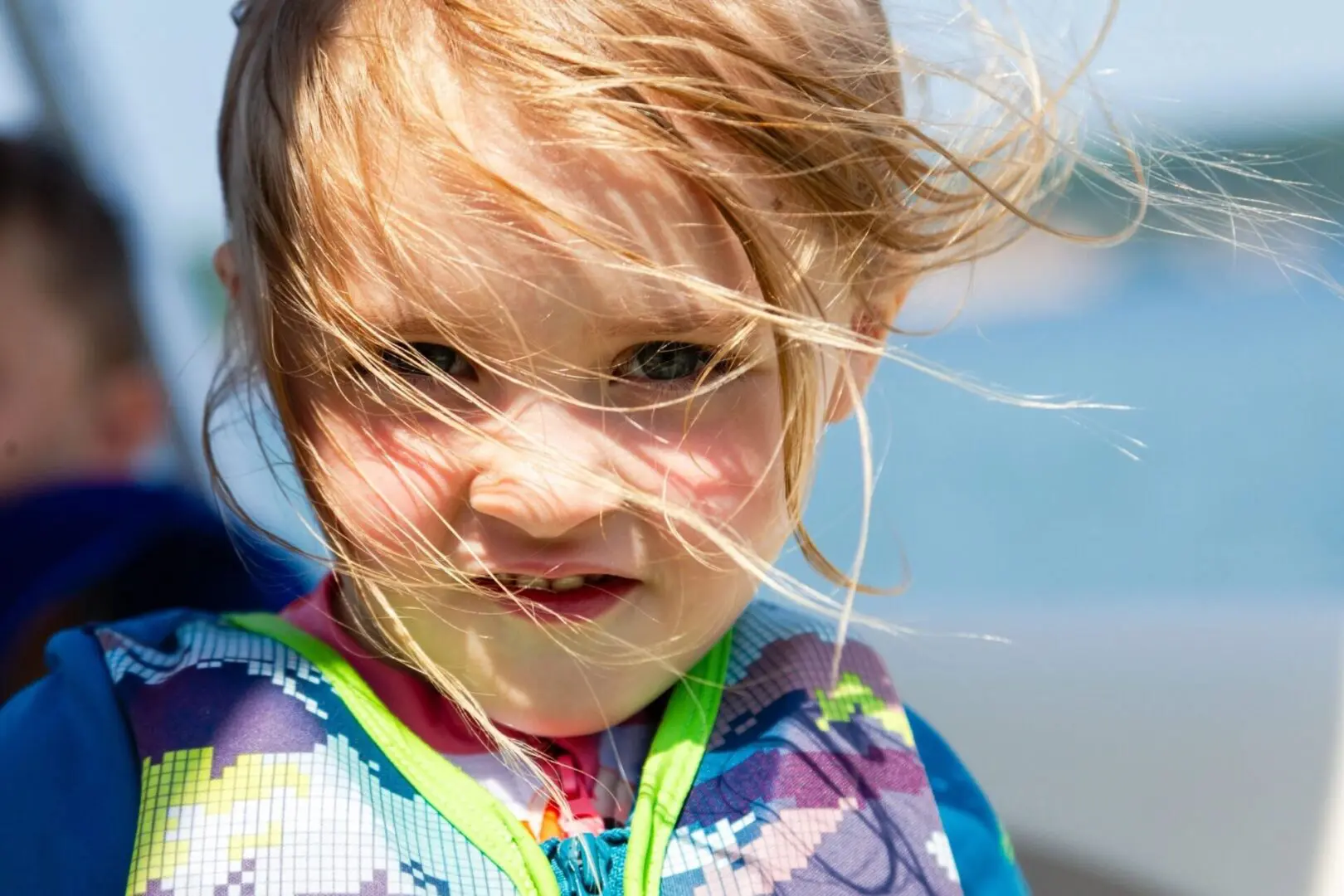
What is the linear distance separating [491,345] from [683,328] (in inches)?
4.0

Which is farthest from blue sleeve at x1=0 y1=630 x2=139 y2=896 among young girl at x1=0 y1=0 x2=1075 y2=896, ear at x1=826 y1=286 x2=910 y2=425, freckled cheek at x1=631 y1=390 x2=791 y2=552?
ear at x1=826 y1=286 x2=910 y2=425

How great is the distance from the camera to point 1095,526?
2.31m

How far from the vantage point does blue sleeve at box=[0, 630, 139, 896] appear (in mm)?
700

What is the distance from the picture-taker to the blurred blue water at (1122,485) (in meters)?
2.04

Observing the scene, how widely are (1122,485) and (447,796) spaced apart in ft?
6.56

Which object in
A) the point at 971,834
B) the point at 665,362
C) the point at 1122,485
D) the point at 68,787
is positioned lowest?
the point at 1122,485

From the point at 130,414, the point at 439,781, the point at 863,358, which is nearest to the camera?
the point at 439,781

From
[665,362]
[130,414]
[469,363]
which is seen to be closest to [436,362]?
[469,363]

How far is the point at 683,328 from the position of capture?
2.38 feet

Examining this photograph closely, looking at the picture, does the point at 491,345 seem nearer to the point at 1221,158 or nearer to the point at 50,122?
the point at 1221,158

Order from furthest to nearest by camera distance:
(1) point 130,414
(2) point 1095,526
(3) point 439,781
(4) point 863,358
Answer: (2) point 1095,526 → (1) point 130,414 → (4) point 863,358 → (3) point 439,781

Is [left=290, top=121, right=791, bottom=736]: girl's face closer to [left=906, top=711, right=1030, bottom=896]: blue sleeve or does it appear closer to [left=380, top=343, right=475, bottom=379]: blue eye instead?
[left=380, top=343, right=475, bottom=379]: blue eye

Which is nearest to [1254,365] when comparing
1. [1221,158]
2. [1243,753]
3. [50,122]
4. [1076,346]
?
[1076,346]

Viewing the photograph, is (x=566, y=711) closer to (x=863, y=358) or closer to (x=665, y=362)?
(x=665, y=362)
